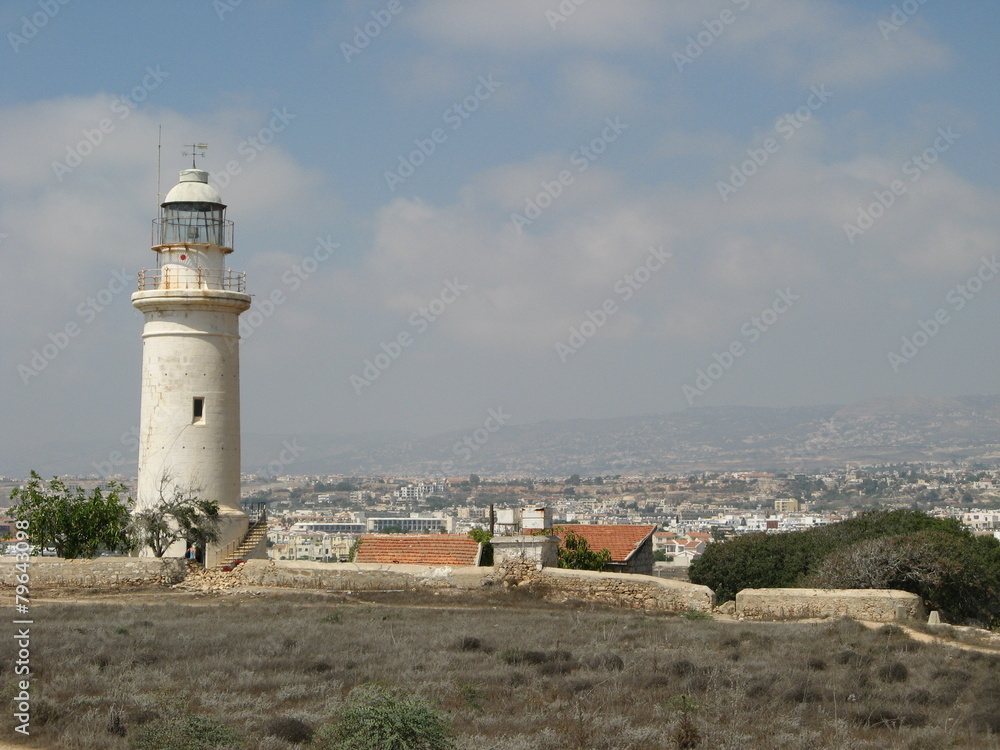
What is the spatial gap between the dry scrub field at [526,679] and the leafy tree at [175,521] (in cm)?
577

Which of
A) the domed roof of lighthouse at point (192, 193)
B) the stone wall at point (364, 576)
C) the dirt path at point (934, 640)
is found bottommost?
the dirt path at point (934, 640)

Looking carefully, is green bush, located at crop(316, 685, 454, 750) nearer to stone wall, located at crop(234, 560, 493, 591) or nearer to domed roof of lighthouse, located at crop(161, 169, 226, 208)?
stone wall, located at crop(234, 560, 493, 591)

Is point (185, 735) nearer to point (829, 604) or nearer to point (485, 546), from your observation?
point (829, 604)

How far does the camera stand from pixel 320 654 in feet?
39.6

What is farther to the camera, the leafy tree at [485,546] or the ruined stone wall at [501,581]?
the leafy tree at [485,546]

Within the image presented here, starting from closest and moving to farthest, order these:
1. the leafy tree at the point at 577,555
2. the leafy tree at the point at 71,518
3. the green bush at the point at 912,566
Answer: the green bush at the point at 912,566 → the leafy tree at the point at 71,518 → the leafy tree at the point at 577,555

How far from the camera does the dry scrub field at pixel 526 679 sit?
902 cm

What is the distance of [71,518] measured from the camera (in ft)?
69.1

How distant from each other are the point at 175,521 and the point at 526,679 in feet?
40.8

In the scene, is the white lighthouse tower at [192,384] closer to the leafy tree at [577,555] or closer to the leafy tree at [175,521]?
the leafy tree at [175,521]

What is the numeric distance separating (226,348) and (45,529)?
189 inches

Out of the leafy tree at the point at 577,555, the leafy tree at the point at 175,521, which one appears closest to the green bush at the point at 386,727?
the leafy tree at the point at 175,521

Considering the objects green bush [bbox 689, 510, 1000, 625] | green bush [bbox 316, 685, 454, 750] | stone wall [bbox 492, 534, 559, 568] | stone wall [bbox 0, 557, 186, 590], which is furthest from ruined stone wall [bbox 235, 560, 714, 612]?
green bush [bbox 316, 685, 454, 750]

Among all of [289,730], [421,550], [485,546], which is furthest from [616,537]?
[289,730]
